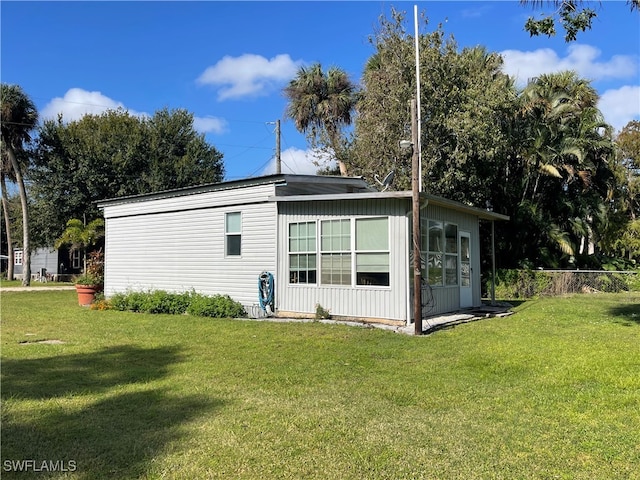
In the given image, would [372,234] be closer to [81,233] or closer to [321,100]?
[321,100]

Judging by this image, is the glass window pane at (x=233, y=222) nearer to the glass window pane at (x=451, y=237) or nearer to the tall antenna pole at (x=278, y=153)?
the glass window pane at (x=451, y=237)

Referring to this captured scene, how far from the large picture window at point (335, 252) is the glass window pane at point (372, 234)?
0.25m

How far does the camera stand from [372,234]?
10250mm

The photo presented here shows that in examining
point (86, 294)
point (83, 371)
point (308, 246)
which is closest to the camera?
point (83, 371)

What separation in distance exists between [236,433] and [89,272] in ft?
47.7

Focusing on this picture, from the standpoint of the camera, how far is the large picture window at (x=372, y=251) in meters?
10.1

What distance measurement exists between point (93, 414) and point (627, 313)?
11.7 m

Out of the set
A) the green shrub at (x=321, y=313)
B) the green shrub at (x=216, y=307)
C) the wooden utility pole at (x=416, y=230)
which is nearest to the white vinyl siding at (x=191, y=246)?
the green shrub at (x=216, y=307)

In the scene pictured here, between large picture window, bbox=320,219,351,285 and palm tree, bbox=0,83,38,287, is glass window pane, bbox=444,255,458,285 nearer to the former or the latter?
large picture window, bbox=320,219,351,285

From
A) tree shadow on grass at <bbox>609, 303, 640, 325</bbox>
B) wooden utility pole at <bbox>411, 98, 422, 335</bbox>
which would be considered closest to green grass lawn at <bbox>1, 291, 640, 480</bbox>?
wooden utility pole at <bbox>411, 98, 422, 335</bbox>

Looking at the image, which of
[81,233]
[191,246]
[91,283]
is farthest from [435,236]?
[81,233]

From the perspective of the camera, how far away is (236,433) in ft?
13.4

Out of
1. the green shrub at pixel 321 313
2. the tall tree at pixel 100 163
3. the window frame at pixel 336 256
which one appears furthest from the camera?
the tall tree at pixel 100 163

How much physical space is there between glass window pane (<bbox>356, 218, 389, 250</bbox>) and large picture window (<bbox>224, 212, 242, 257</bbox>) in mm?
3458
